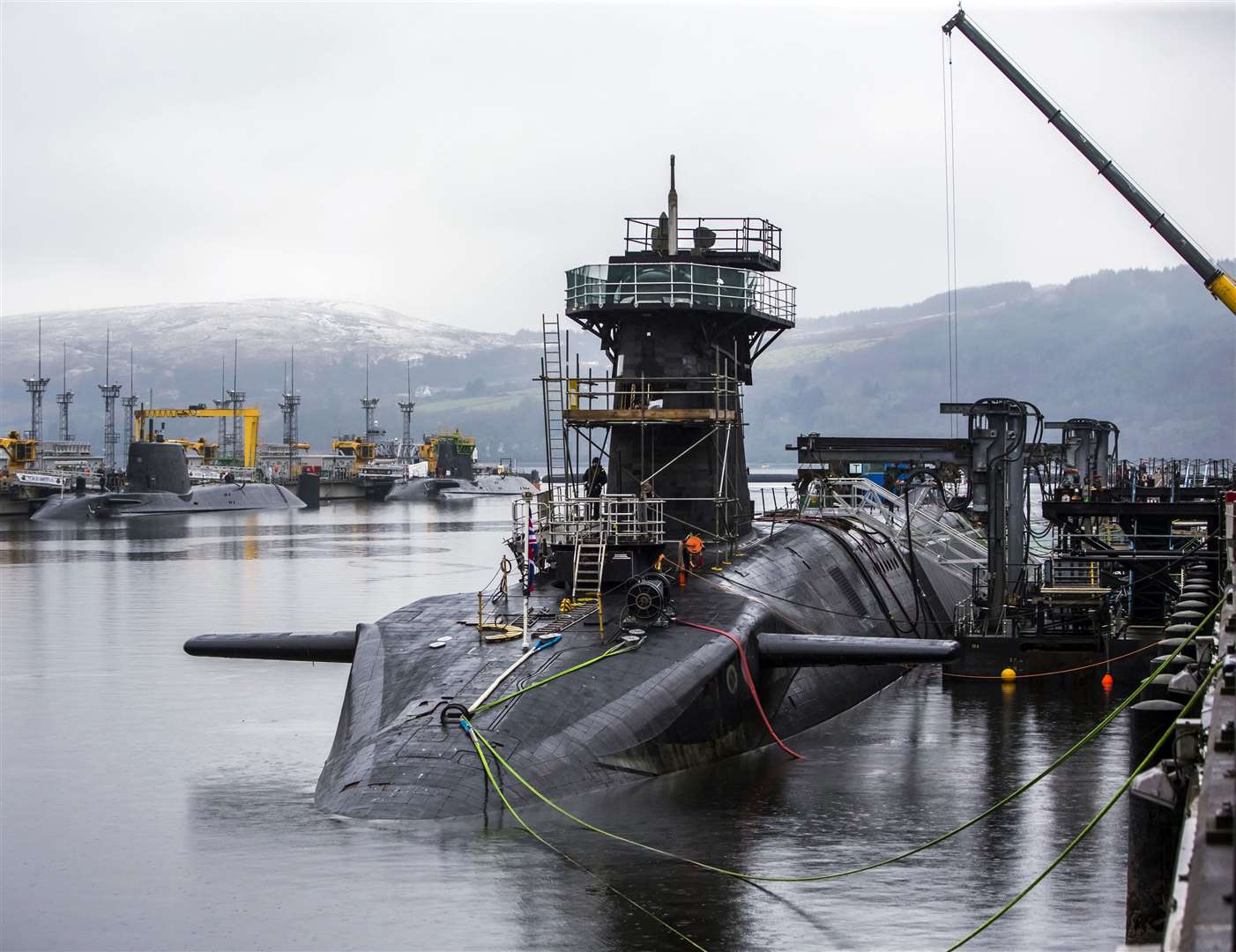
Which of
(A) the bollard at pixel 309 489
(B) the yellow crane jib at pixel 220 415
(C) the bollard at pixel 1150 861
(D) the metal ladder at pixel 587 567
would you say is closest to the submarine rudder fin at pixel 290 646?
(D) the metal ladder at pixel 587 567

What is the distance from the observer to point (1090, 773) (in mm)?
26281

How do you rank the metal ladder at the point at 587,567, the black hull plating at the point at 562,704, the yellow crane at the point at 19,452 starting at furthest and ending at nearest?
the yellow crane at the point at 19,452 < the metal ladder at the point at 587,567 < the black hull plating at the point at 562,704

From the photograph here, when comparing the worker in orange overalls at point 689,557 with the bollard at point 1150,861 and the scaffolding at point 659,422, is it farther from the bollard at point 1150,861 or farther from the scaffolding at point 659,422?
the bollard at point 1150,861

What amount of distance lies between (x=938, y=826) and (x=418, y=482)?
16446 cm

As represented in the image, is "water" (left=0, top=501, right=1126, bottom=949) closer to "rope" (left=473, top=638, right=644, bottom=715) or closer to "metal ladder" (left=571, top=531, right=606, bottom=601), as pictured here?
"rope" (left=473, top=638, right=644, bottom=715)

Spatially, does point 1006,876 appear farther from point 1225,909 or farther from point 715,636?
point 1225,909

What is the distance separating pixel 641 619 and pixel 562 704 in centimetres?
Answer: 352

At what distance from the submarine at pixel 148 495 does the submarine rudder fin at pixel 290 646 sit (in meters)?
103

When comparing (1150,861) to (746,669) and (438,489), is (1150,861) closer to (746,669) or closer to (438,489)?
(746,669)

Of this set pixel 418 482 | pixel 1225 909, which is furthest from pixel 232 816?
pixel 418 482

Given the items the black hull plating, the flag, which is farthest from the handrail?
the flag

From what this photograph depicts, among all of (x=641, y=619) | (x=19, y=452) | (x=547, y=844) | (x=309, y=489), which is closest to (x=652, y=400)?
(x=641, y=619)

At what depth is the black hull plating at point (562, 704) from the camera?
20031 mm

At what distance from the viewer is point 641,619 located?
2475cm
